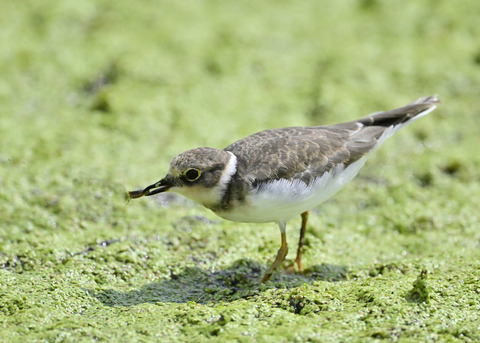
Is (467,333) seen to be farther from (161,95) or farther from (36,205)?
(161,95)

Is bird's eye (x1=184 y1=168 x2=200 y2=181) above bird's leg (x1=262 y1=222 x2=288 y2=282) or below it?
above

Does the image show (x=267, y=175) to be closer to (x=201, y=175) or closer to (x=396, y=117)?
(x=201, y=175)

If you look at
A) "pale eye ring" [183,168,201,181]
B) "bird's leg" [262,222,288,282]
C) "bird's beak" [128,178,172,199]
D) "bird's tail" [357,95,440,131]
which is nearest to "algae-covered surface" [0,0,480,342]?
"bird's leg" [262,222,288,282]

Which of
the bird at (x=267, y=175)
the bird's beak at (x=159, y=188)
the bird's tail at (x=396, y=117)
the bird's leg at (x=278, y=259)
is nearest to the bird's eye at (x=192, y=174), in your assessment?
the bird at (x=267, y=175)

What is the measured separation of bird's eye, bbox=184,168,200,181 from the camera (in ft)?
15.5

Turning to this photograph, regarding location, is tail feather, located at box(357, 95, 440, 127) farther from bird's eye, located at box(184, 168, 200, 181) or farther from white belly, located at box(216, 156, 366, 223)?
bird's eye, located at box(184, 168, 200, 181)

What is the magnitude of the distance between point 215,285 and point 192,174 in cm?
100

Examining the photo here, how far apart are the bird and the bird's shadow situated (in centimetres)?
16

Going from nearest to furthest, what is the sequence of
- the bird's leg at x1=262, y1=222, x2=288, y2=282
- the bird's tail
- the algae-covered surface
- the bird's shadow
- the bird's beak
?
the algae-covered surface → the bird's shadow → the bird's beak → the bird's leg at x1=262, y1=222, x2=288, y2=282 → the bird's tail

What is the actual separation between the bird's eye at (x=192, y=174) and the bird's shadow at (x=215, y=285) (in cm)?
92

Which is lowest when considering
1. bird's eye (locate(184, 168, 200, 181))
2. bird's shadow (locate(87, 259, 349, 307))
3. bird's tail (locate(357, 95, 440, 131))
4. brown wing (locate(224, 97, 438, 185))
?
bird's shadow (locate(87, 259, 349, 307))

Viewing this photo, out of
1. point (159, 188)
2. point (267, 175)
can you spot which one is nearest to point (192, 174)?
point (159, 188)

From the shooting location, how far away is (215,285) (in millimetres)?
4945

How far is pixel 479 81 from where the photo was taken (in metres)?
8.38
